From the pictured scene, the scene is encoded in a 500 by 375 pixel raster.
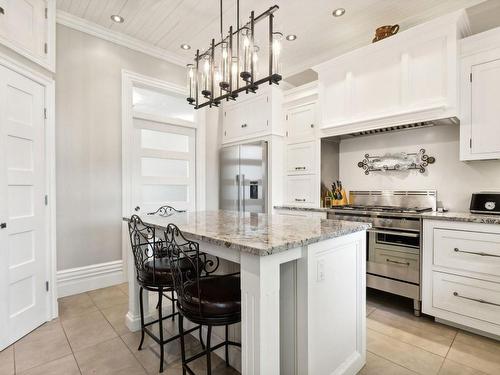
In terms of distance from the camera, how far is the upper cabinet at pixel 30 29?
2049 millimetres

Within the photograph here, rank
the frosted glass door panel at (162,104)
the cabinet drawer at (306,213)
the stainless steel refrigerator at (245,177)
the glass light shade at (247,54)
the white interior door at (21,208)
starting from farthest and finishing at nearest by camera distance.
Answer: the stainless steel refrigerator at (245,177) < the frosted glass door panel at (162,104) < the cabinet drawer at (306,213) < the white interior door at (21,208) < the glass light shade at (247,54)

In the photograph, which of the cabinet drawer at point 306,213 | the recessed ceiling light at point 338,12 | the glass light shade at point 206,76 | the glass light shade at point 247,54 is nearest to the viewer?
the glass light shade at point 247,54

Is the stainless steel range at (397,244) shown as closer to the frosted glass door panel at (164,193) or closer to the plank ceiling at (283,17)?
the plank ceiling at (283,17)

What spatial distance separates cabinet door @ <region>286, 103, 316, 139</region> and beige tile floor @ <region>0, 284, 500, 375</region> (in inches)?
86.1

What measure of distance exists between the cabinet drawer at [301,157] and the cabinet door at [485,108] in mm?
1594

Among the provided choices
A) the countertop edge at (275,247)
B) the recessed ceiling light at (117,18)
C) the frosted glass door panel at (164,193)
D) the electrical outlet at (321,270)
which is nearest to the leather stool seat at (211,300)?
the countertop edge at (275,247)

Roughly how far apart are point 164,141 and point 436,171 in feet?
10.9

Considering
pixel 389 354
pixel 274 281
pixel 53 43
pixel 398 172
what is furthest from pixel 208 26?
pixel 389 354

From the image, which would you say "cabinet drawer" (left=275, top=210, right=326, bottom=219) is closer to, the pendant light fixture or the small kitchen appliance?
the small kitchen appliance

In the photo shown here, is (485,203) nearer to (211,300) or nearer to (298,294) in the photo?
(298,294)

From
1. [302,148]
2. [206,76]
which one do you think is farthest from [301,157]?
[206,76]

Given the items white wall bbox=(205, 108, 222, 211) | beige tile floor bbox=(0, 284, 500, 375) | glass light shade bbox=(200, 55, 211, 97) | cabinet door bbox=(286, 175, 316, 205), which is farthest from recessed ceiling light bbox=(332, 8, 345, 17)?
beige tile floor bbox=(0, 284, 500, 375)

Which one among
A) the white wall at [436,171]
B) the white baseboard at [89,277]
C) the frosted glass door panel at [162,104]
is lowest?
the white baseboard at [89,277]

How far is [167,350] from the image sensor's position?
1.97 metres
